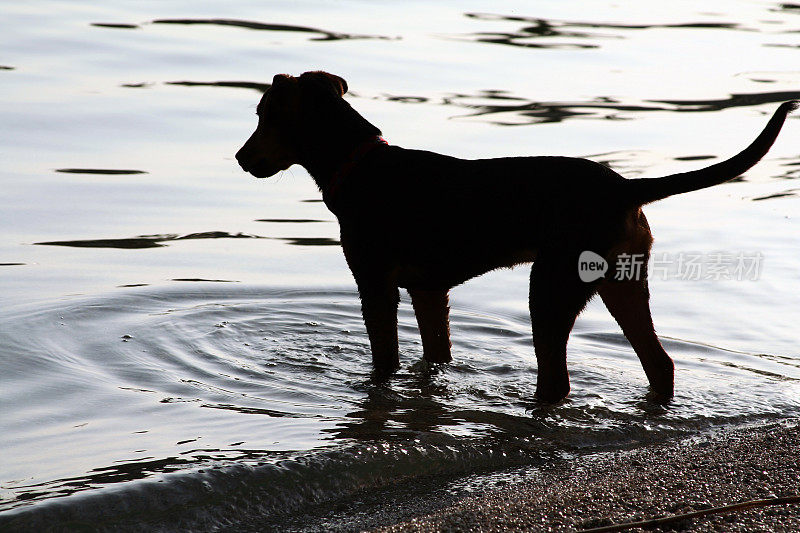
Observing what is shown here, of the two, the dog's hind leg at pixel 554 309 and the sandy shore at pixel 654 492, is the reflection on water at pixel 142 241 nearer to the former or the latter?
the dog's hind leg at pixel 554 309

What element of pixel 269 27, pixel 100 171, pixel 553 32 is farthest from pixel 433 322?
pixel 553 32

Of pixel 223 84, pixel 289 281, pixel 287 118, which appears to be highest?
pixel 223 84

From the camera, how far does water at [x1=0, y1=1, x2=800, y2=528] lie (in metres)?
4.65

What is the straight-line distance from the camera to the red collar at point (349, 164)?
5.82 m

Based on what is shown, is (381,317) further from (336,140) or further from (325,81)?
(325,81)

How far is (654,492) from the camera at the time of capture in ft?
13.6

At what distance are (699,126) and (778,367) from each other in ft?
20.2

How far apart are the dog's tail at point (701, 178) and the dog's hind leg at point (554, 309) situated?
0.41m

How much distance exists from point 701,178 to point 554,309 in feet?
2.84

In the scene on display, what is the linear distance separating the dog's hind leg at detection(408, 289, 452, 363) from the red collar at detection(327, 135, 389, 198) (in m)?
0.68

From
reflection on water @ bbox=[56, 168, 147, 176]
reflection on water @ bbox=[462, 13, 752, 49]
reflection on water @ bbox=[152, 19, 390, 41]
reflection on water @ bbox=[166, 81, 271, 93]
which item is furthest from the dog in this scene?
reflection on water @ bbox=[462, 13, 752, 49]

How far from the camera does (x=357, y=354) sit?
20.7 ft

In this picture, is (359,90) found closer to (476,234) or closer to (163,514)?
(476,234)

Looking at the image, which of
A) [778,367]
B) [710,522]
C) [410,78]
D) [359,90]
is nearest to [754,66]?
[410,78]
